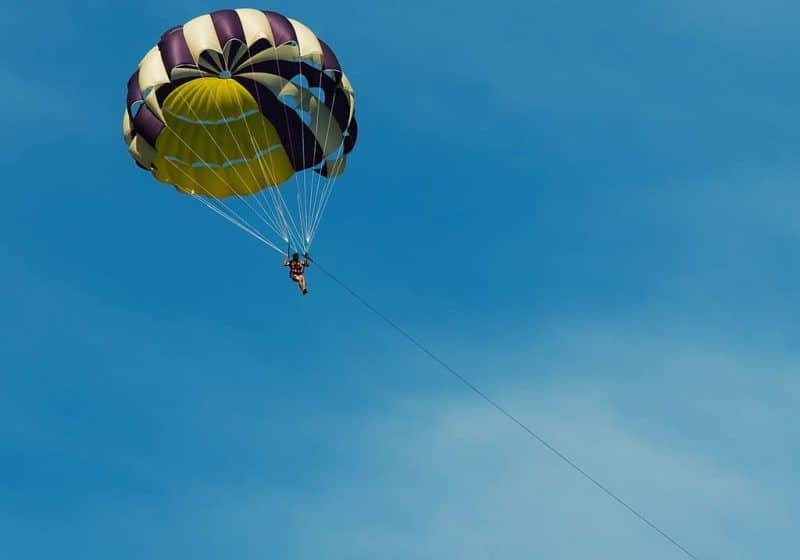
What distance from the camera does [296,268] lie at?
2098 inches

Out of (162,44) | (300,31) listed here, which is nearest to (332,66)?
(300,31)

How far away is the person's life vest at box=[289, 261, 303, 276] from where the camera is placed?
5325cm

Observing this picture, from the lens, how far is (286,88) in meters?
55.3

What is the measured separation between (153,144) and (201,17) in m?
3.81

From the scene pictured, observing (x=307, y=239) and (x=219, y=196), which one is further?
(x=219, y=196)

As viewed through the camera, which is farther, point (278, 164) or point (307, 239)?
point (278, 164)

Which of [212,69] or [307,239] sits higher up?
[212,69]

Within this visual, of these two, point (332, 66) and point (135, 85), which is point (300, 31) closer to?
point (332, 66)

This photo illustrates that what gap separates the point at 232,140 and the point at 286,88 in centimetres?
240

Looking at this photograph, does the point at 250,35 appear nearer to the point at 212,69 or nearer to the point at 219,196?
the point at 212,69

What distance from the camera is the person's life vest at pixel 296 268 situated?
A: 53250mm

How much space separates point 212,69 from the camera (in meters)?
54.1

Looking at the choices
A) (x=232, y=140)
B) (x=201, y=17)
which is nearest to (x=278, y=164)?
(x=232, y=140)

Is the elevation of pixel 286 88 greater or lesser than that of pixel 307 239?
greater
